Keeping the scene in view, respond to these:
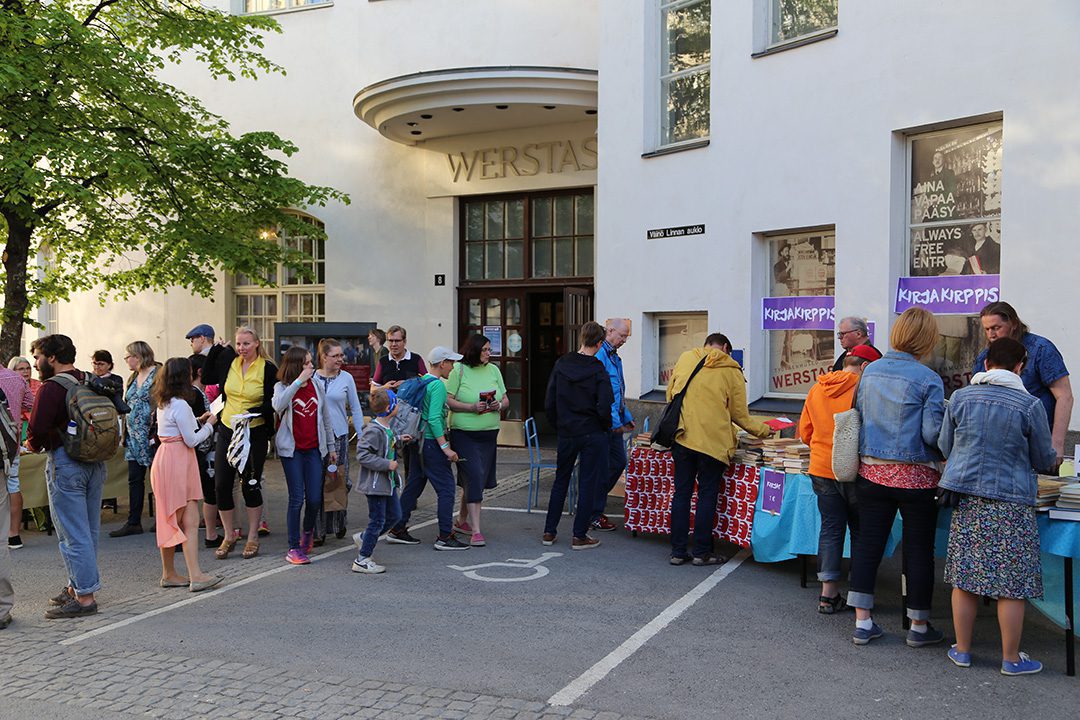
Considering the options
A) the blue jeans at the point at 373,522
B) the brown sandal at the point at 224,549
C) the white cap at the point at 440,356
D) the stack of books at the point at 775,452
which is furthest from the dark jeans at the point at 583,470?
the brown sandal at the point at 224,549

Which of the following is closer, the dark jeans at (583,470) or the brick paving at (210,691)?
the brick paving at (210,691)

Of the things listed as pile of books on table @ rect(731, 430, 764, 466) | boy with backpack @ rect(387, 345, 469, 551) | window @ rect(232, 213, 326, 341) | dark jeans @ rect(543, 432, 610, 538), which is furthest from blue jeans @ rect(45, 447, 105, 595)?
window @ rect(232, 213, 326, 341)

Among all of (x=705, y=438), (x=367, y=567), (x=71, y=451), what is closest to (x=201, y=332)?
(x=71, y=451)

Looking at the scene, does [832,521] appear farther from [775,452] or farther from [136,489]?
[136,489]

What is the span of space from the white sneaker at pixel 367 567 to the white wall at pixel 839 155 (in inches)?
189

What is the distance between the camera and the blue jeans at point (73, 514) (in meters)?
6.27

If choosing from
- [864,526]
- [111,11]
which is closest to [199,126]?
[111,11]

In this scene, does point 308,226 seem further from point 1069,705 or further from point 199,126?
point 1069,705

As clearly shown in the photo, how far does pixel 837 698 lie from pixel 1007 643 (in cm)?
Answer: 100

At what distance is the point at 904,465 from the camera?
5359 mm

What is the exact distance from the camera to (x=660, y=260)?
37.2 feet

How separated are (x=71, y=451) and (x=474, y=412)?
2.98m

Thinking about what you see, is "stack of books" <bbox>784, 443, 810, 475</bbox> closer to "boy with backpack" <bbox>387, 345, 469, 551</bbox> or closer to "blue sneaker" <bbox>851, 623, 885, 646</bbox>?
"blue sneaker" <bbox>851, 623, 885, 646</bbox>

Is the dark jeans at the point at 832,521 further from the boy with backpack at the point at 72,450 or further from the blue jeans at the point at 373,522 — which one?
the boy with backpack at the point at 72,450
